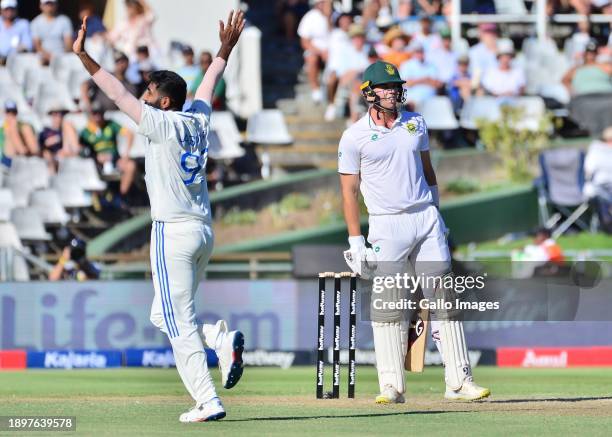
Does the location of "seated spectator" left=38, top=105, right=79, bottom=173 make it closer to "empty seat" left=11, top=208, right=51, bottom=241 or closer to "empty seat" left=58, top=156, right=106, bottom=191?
"empty seat" left=58, top=156, right=106, bottom=191

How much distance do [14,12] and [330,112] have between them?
4.71 meters

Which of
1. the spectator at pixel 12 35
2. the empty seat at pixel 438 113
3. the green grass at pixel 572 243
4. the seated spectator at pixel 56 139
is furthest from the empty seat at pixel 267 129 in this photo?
the spectator at pixel 12 35

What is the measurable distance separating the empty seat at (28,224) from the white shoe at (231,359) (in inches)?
407

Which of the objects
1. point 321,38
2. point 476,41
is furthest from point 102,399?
point 476,41

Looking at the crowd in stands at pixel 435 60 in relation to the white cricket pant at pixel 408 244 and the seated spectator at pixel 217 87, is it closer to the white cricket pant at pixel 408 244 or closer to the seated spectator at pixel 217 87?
the seated spectator at pixel 217 87

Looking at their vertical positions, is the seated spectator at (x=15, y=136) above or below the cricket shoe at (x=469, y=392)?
above

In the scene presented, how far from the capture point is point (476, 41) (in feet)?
77.8

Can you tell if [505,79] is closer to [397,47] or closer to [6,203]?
[397,47]

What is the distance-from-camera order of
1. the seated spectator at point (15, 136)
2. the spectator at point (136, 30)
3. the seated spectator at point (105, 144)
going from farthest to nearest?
the spectator at point (136, 30) < the seated spectator at point (15, 136) < the seated spectator at point (105, 144)

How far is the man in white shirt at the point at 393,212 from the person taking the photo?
9164 mm

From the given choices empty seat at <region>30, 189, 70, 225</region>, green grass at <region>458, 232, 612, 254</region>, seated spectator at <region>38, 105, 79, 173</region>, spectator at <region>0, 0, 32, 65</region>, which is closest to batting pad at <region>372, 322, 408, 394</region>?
green grass at <region>458, 232, 612, 254</region>

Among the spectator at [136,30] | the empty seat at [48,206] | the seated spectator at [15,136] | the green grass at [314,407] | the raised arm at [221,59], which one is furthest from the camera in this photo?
the spectator at [136,30]

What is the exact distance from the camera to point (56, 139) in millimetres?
19609

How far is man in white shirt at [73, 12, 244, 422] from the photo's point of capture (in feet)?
27.2
